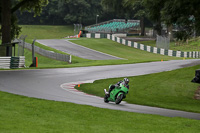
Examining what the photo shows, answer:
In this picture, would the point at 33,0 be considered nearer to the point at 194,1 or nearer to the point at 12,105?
the point at 194,1

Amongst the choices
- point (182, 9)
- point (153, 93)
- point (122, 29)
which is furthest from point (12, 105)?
point (122, 29)

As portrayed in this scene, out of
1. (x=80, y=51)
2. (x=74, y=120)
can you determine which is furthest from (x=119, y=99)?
(x=80, y=51)

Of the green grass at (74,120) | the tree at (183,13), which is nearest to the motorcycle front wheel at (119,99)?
the green grass at (74,120)

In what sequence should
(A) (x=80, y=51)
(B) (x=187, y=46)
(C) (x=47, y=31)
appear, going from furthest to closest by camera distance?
(C) (x=47, y=31)
(B) (x=187, y=46)
(A) (x=80, y=51)

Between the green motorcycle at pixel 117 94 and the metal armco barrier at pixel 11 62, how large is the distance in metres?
17.2

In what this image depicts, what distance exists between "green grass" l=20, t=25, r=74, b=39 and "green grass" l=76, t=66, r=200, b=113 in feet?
263

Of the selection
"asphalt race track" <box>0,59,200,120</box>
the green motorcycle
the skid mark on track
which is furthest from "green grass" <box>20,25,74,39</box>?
the green motorcycle

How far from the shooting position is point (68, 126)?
1036 centimetres

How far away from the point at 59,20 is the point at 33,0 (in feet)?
278

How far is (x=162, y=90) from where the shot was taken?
72.3 feet

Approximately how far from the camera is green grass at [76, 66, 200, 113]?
18.2 metres

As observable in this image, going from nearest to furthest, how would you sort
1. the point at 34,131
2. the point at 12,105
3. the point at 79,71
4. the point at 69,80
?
the point at 34,131, the point at 12,105, the point at 69,80, the point at 79,71

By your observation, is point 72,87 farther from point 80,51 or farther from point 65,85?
point 80,51

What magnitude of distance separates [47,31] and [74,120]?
102 m
